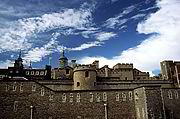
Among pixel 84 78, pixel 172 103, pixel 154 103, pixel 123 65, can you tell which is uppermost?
pixel 123 65

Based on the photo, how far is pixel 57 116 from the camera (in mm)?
45719

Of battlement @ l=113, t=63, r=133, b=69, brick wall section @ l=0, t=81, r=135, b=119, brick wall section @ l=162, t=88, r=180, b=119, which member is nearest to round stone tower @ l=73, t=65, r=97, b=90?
brick wall section @ l=0, t=81, r=135, b=119

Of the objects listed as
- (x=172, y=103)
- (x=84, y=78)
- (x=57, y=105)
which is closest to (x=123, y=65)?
(x=84, y=78)

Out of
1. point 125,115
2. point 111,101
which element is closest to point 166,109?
point 125,115

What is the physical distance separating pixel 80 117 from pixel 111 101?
24.2 feet

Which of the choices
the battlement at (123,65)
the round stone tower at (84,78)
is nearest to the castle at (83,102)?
the round stone tower at (84,78)

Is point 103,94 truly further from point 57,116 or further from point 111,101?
point 57,116

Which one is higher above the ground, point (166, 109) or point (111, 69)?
point (111, 69)

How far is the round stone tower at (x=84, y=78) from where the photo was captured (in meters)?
55.9

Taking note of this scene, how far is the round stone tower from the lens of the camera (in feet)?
183

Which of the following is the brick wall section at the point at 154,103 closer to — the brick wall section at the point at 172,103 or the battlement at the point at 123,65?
the brick wall section at the point at 172,103

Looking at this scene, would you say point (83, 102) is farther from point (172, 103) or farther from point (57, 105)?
point (172, 103)

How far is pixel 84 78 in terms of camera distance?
185 feet

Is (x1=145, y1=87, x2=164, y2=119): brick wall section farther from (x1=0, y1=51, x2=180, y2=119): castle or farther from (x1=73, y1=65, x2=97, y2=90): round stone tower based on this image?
(x1=73, y1=65, x2=97, y2=90): round stone tower
